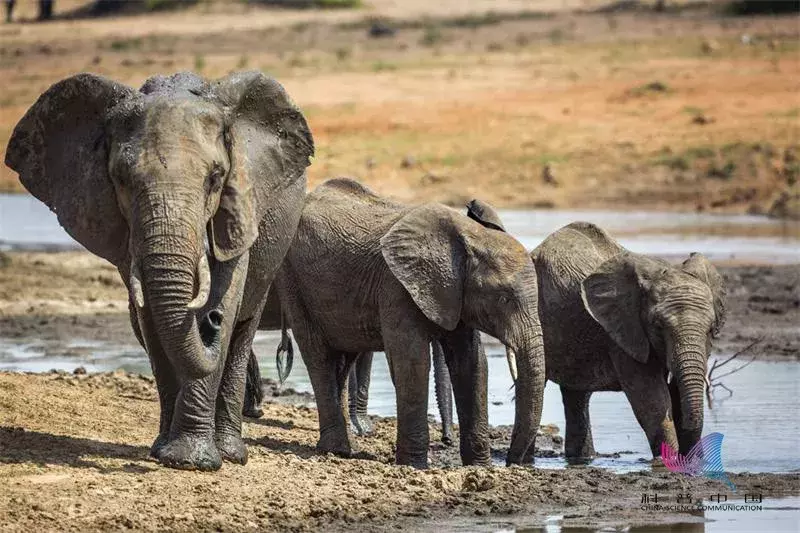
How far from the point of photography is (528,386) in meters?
10.1

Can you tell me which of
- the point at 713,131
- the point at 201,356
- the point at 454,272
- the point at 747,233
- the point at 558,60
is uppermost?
the point at 558,60

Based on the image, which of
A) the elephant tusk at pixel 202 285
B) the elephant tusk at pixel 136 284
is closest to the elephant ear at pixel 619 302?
the elephant tusk at pixel 202 285

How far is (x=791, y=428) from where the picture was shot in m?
11.9

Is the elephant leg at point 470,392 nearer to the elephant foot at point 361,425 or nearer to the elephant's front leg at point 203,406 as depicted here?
the elephant foot at point 361,425

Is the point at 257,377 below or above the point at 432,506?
above

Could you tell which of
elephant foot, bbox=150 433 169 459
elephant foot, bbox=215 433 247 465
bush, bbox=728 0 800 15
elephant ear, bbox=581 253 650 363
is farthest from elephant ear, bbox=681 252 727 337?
bush, bbox=728 0 800 15

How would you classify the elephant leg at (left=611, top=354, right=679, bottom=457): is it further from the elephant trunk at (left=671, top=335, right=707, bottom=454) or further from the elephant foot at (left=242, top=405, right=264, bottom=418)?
the elephant foot at (left=242, top=405, right=264, bottom=418)

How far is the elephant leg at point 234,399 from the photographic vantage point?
959 cm

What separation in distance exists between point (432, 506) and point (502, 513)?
0.34m

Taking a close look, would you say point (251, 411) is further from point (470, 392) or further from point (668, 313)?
point (668, 313)

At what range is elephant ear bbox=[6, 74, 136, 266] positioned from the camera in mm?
8836

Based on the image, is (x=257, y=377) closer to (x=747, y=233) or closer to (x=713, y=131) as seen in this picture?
(x=747, y=233)

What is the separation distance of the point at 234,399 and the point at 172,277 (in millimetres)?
1664

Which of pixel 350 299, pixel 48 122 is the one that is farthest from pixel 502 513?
pixel 48 122
